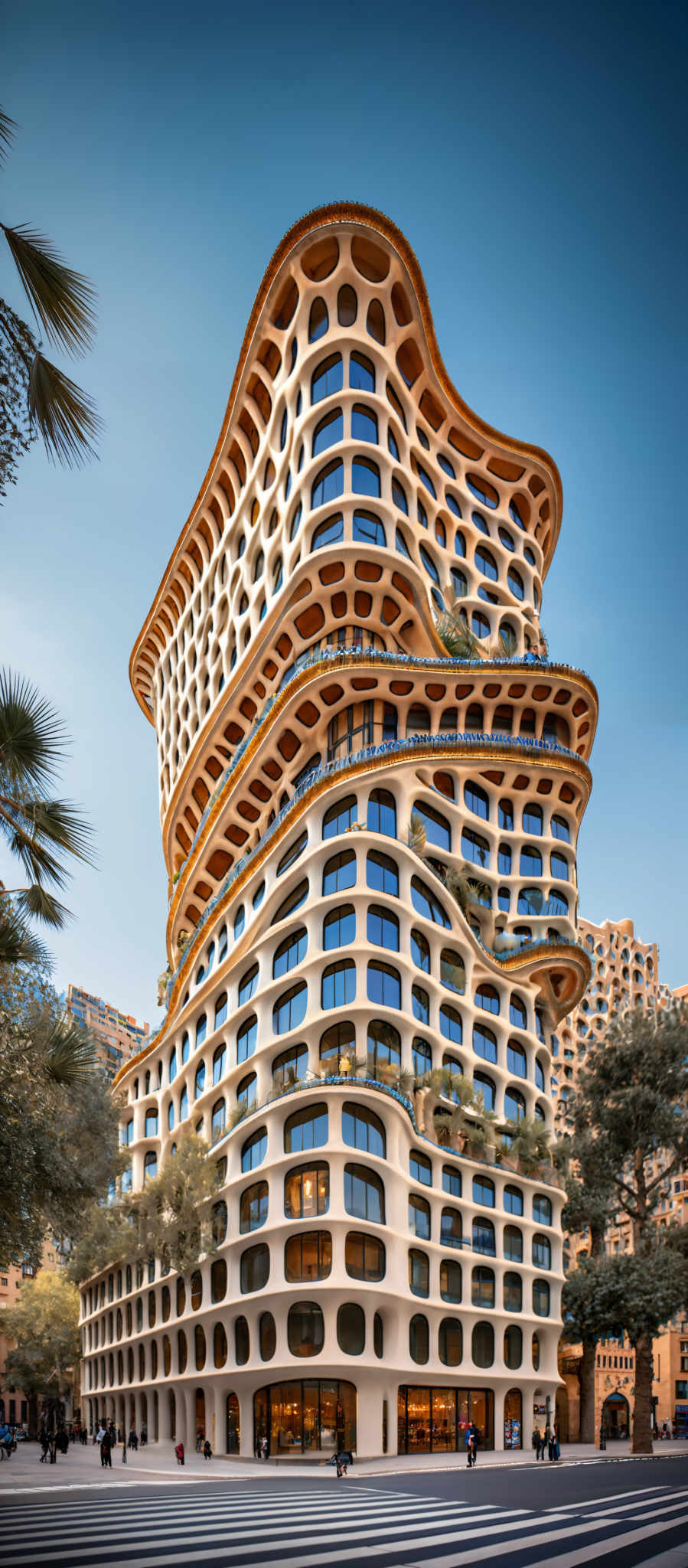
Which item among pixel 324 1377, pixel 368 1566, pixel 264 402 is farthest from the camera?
pixel 264 402

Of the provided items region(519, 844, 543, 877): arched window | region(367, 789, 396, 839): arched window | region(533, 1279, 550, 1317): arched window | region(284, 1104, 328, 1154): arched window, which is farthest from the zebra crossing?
region(519, 844, 543, 877): arched window

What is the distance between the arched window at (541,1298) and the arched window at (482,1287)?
3.73 meters

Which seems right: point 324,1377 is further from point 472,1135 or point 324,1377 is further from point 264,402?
point 264,402

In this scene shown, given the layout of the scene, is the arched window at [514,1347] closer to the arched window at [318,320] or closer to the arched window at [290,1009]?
the arched window at [290,1009]

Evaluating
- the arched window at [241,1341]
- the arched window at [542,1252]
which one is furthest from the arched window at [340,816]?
the arched window at [542,1252]

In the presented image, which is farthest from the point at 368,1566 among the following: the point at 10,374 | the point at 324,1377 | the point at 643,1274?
the point at 643,1274

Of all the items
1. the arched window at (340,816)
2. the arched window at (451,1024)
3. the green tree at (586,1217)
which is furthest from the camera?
the green tree at (586,1217)

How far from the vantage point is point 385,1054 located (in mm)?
41625

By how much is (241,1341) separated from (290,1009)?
14.7 meters

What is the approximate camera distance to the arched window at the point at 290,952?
1743 inches

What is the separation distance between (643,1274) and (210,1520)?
3257 centimetres

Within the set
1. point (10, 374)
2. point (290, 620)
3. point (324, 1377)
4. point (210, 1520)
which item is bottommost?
point (324, 1377)

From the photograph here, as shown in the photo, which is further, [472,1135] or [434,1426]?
[472,1135]

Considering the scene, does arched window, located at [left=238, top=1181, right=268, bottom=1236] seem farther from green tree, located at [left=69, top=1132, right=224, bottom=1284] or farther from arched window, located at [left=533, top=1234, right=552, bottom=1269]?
arched window, located at [left=533, top=1234, right=552, bottom=1269]
